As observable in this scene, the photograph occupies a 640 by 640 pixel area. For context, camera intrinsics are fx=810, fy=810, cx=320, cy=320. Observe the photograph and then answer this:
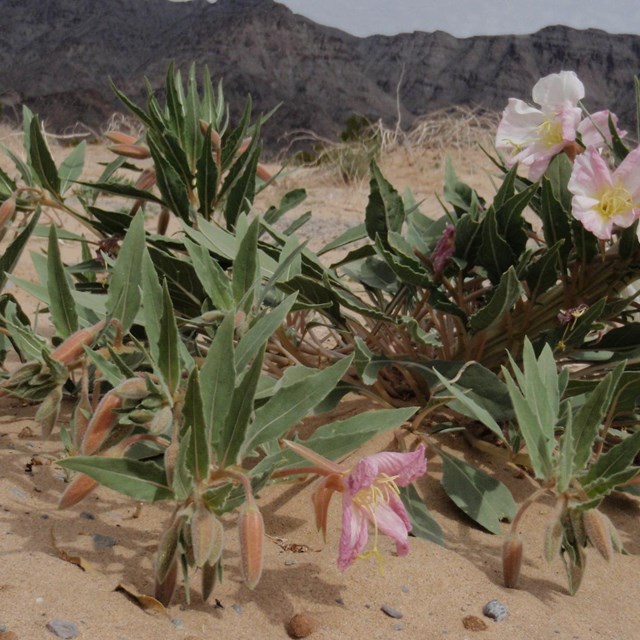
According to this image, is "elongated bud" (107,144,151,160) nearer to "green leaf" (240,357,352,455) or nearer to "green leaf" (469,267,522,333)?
"green leaf" (469,267,522,333)

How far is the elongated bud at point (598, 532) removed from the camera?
1069 millimetres

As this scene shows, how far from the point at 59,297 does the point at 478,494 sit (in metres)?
0.82

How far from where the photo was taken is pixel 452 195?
6.01 ft

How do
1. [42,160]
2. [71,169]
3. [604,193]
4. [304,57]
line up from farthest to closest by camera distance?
[304,57]
[71,169]
[42,160]
[604,193]

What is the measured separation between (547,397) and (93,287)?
112 centimetres

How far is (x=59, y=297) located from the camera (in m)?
1.29

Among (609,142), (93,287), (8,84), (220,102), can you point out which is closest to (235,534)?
(93,287)

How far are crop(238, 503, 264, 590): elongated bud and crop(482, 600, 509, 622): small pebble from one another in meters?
0.43

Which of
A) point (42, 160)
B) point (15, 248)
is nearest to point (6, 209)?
point (15, 248)

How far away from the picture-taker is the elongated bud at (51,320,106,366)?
1.15 m

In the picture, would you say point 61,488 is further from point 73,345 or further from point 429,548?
point 429,548

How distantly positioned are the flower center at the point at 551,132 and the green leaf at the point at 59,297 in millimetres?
914

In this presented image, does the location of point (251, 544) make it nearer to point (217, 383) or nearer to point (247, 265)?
point (217, 383)

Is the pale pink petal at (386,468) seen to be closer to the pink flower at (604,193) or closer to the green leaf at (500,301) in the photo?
the green leaf at (500,301)
